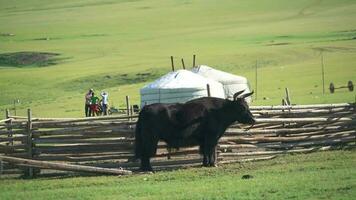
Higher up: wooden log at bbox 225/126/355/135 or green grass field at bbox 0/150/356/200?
wooden log at bbox 225/126/355/135

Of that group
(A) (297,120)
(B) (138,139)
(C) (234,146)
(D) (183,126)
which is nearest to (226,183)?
(D) (183,126)

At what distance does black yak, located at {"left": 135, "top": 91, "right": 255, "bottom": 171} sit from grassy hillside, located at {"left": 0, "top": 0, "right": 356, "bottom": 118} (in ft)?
55.3

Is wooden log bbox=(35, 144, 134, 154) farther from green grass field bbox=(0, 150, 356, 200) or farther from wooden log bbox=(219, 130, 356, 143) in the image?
wooden log bbox=(219, 130, 356, 143)

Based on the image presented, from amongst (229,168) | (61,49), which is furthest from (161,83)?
(61,49)

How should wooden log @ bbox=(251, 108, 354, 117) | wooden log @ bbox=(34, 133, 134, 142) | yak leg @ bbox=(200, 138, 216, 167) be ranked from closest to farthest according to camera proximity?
yak leg @ bbox=(200, 138, 216, 167)
wooden log @ bbox=(34, 133, 134, 142)
wooden log @ bbox=(251, 108, 354, 117)

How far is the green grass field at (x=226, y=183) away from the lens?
12.9 meters

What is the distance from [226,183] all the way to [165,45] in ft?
267

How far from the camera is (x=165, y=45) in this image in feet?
312

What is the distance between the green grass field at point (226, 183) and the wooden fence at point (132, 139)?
32.1 inches

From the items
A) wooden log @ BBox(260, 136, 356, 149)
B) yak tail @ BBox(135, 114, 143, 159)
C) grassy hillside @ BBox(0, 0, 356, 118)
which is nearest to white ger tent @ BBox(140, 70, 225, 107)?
grassy hillside @ BBox(0, 0, 356, 118)

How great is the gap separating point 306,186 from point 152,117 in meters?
4.81

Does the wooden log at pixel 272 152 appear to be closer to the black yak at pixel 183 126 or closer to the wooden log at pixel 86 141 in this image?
the black yak at pixel 183 126

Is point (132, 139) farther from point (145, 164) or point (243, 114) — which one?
Result: point (243, 114)

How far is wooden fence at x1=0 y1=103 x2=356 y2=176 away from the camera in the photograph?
17.8 metres
